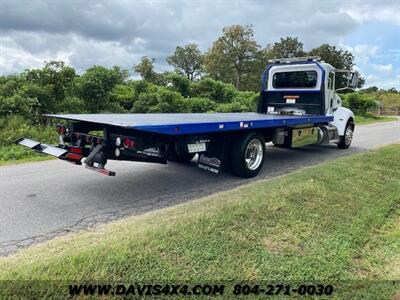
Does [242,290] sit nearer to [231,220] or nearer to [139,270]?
[139,270]

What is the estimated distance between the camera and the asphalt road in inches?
181

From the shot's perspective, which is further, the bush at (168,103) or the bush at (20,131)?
the bush at (168,103)

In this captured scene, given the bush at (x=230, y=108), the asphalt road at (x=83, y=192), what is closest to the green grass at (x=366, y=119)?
the bush at (x=230, y=108)

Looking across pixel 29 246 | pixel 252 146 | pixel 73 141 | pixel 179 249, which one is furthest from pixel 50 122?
pixel 179 249

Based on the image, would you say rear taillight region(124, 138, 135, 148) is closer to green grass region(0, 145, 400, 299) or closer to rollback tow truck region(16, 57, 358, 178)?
rollback tow truck region(16, 57, 358, 178)

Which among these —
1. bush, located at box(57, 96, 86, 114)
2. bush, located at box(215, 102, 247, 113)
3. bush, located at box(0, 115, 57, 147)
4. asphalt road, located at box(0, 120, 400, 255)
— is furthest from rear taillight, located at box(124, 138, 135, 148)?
bush, located at box(215, 102, 247, 113)

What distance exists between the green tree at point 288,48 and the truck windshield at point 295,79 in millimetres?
46499

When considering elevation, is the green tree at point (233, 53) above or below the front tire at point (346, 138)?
above

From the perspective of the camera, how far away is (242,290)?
3072 mm

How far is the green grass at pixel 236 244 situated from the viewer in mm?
3232

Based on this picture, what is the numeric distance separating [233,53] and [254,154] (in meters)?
44.9

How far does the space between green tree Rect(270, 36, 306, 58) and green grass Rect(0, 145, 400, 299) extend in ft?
173

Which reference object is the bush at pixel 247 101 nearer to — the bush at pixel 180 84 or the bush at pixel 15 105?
the bush at pixel 180 84

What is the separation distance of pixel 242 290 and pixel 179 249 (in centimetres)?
78
